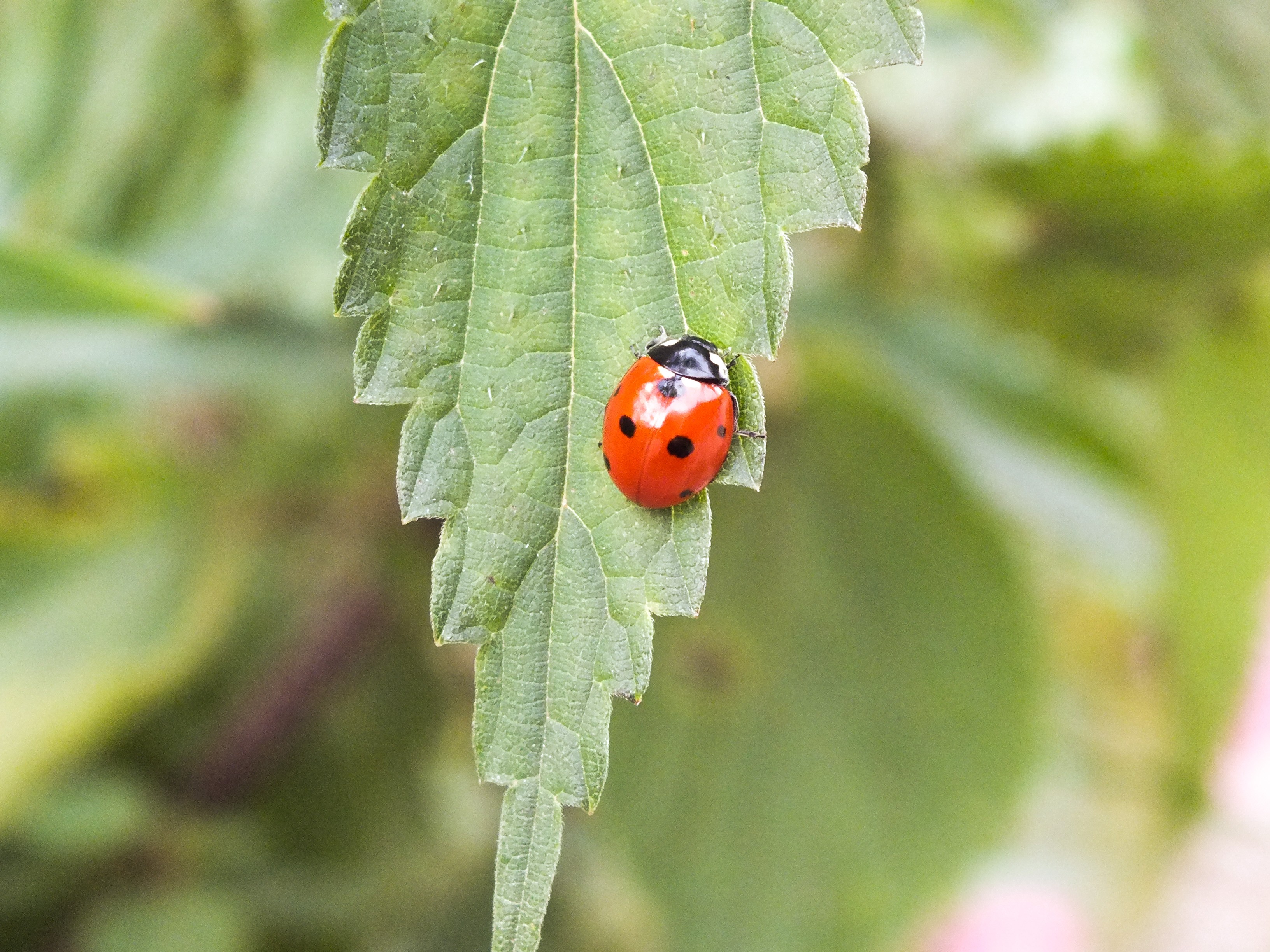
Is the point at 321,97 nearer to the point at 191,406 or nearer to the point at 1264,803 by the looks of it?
the point at 191,406

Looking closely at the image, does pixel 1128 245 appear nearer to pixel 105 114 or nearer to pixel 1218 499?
pixel 1218 499

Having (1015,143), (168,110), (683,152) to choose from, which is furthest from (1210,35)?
(168,110)

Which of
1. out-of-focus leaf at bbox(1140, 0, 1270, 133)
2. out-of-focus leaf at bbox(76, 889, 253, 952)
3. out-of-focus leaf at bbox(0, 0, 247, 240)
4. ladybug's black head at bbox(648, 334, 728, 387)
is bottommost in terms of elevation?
out-of-focus leaf at bbox(76, 889, 253, 952)

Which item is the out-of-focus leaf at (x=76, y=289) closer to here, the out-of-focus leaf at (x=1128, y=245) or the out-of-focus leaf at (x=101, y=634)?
the out-of-focus leaf at (x=101, y=634)

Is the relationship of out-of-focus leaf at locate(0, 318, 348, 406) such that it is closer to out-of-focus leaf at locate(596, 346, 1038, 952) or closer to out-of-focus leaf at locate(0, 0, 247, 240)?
out-of-focus leaf at locate(0, 0, 247, 240)

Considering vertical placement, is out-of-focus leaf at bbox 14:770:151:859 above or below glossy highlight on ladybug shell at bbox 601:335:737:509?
below

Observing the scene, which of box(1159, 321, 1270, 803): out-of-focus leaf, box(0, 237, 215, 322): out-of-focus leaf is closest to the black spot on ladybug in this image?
box(0, 237, 215, 322): out-of-focus leaf
